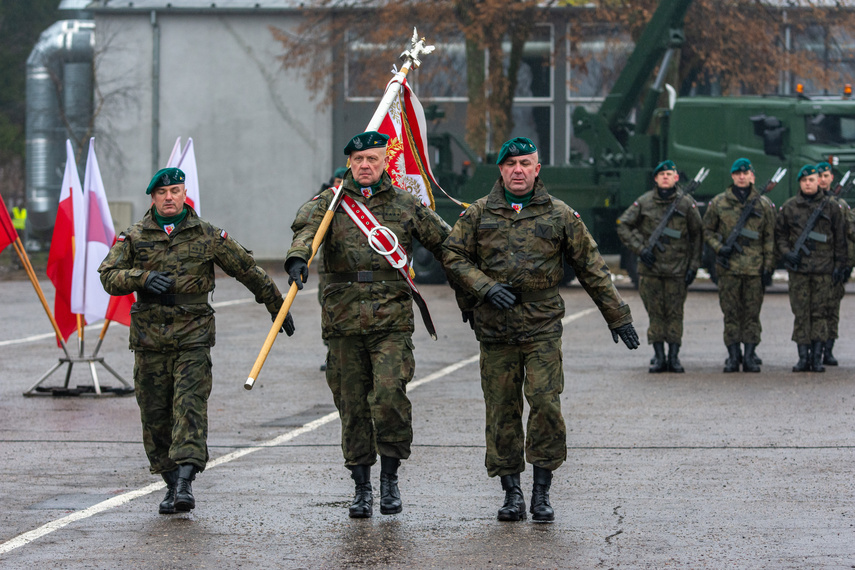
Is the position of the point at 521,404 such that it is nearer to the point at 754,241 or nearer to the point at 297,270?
the point at 297,270

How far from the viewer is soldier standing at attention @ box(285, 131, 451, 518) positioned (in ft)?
22.3

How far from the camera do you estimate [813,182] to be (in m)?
13.1

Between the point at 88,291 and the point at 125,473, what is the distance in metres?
3.76

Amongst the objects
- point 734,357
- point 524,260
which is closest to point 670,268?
point 734,357

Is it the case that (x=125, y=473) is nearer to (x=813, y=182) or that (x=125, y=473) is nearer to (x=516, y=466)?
(x=516, y=466)

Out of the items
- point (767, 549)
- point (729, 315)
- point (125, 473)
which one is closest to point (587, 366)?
point (729, 315)

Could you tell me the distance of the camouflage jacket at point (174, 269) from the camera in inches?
277

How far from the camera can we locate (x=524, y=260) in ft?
22.1

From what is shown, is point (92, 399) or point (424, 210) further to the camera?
point (92, 399)

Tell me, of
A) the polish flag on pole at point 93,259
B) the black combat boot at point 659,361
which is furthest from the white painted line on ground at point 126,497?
the black combat boot at point 659,361

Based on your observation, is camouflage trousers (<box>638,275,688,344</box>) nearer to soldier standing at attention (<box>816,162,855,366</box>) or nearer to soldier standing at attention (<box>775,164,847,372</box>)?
soldier standing at attention (<box>775,164,847,372</box>)

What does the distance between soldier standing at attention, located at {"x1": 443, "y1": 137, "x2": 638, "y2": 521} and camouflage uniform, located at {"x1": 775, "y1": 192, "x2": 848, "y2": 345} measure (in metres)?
6.56

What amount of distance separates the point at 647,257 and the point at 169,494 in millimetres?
6858

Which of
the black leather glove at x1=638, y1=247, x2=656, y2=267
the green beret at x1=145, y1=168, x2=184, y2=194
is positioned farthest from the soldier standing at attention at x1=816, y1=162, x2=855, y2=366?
the green beret at x1=145, y1=168, x2=184, y2=194
